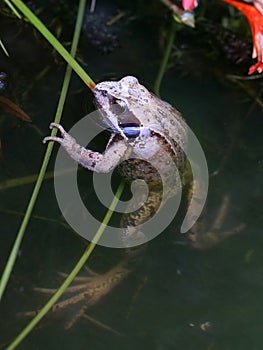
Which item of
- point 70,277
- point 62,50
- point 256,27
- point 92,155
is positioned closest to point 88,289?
point 70,277

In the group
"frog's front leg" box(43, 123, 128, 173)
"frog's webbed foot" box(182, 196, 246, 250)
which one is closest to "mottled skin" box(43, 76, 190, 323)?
"frog's front leg" box(43, 123, 128, 173)

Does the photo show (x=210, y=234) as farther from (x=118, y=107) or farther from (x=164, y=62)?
(x=164, y=62)

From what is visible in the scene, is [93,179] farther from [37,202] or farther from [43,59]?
[43,59]

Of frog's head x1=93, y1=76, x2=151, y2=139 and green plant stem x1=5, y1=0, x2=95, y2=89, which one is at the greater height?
green plant stem x1=5, y1=0, x2=95, y2=89

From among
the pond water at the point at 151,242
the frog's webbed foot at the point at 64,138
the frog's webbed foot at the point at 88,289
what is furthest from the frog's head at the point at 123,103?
the frog's webbed foot at the point at 88,289

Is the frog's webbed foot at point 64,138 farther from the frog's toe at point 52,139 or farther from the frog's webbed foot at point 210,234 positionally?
the frog's webbed foot at point 210,234

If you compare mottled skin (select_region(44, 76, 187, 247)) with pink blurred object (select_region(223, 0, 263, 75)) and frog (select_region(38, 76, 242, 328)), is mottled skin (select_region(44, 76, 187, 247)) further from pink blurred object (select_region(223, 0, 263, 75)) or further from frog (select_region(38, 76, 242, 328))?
pink blurred object (select_region(223, 0, 263, 75))
